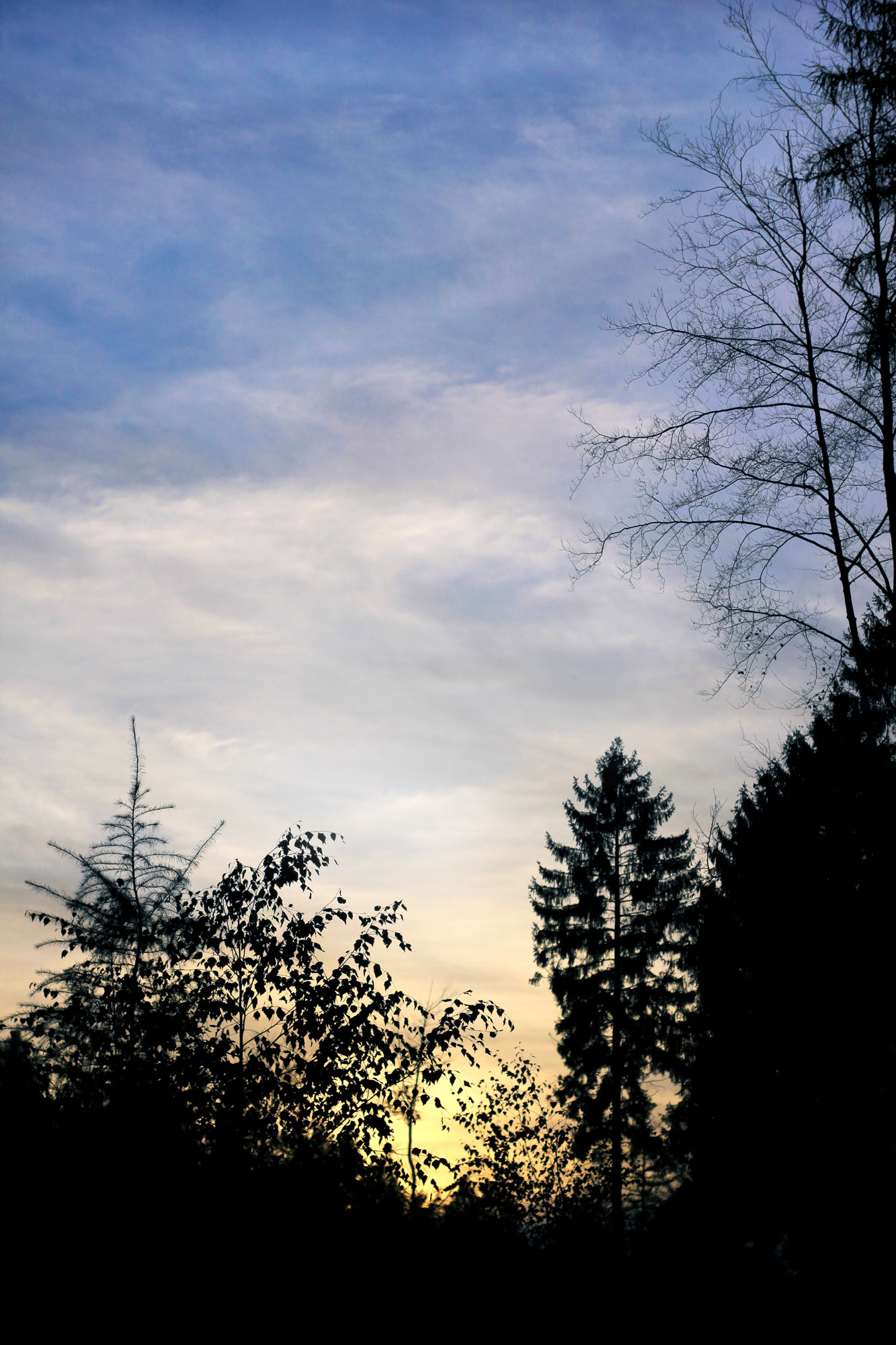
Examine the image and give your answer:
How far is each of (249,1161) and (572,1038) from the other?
61.7 ft

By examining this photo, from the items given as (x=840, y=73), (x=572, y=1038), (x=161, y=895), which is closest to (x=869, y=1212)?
(x=161, y=895)

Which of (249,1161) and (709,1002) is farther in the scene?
(709,1002)

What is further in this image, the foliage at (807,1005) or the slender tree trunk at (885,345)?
the foliage at (807,1005)

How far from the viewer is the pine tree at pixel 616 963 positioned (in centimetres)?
2355

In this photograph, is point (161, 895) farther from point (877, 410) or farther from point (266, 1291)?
point (877, 410)

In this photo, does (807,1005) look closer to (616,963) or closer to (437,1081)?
(437,1081)

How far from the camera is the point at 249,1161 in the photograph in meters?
6.98

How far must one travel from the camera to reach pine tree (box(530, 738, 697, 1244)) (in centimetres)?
2355

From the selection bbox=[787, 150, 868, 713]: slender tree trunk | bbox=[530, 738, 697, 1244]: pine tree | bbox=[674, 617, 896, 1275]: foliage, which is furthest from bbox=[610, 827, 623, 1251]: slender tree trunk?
bbox=[787, 150, 868, 713]: slender tree trunk

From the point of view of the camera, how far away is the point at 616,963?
79.8ft

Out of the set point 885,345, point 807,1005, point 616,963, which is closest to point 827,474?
point 885,345

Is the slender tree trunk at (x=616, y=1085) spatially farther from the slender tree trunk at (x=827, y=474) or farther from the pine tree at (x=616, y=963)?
the slender tree trunk at (x=827, y=474)

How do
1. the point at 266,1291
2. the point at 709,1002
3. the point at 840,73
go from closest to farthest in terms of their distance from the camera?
the point at 266,1291, the point at 840,73, the point at 709,1002

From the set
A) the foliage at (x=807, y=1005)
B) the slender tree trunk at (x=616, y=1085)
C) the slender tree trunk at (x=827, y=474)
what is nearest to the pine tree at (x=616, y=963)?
the slender tree trunk at (x=616, y=1085)
